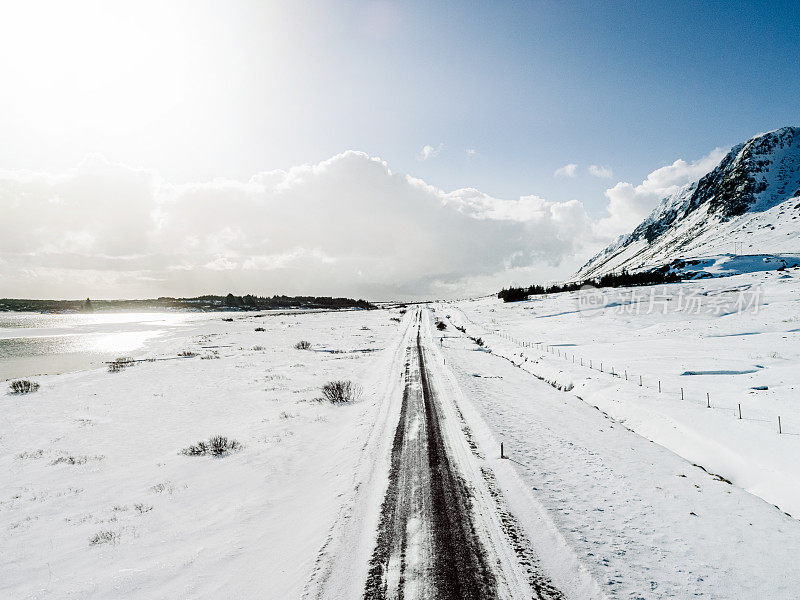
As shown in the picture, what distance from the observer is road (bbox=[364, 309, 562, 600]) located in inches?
236

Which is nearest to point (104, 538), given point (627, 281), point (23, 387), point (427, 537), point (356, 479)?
point (356, 479)

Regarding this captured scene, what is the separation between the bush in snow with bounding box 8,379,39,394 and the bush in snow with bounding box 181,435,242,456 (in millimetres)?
16290

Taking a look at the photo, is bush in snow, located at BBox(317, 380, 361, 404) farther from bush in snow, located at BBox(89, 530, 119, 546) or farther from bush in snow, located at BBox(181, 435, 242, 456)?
bush in snow, located at BBox(89, 530, 119, 546)

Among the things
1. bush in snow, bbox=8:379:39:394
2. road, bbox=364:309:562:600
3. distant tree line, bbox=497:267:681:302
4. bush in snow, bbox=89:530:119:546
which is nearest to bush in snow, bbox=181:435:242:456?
bush in snow, bbox=89:530:119:546

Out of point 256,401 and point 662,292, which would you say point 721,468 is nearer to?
point 256,401

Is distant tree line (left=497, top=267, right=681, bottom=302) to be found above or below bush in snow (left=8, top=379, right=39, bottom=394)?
above

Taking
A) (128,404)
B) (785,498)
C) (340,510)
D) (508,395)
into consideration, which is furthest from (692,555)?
(128,404)

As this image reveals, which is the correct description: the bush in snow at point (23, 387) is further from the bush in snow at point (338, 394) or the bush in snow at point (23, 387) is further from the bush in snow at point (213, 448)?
the bush in snow at point (338, 394)

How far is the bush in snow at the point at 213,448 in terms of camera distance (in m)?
12.1

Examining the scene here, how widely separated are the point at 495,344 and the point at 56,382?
37.8 metres

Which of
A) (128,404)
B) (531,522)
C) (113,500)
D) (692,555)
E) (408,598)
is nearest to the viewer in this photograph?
(408,598)

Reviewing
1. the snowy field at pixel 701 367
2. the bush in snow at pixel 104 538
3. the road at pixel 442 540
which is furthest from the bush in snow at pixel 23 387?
the snowy field at pixel 701 367

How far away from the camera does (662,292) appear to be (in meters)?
60.5

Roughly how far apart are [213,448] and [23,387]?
17786mm
